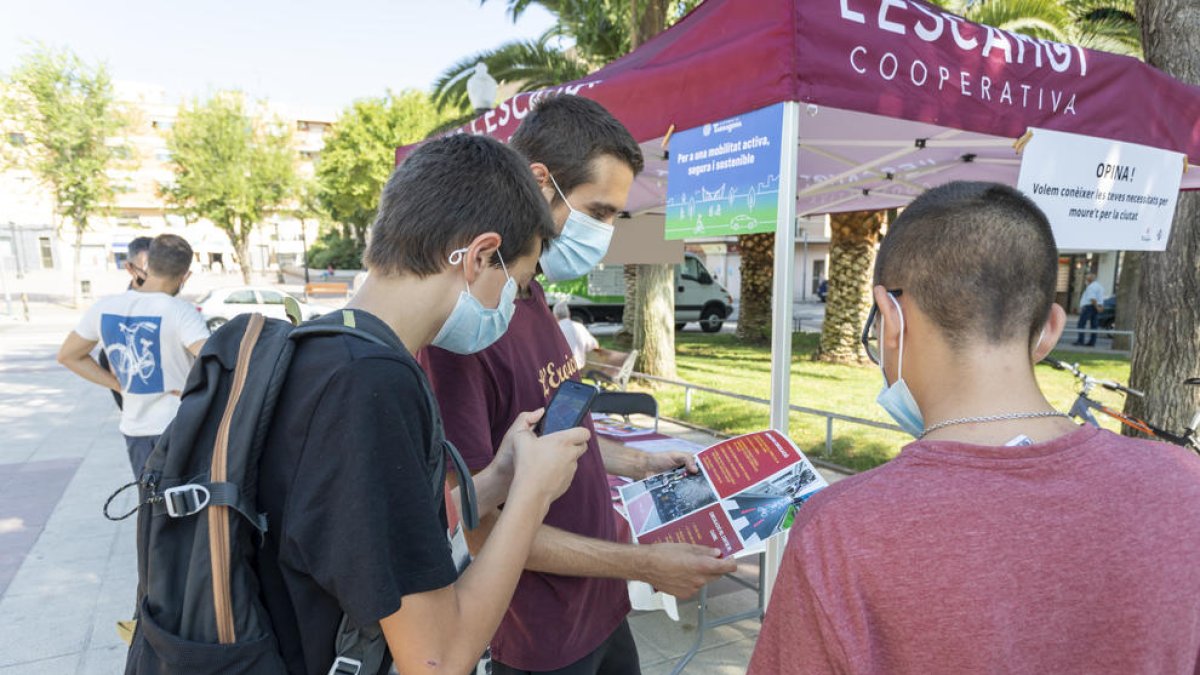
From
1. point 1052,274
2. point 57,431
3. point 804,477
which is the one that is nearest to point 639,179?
point 804,477

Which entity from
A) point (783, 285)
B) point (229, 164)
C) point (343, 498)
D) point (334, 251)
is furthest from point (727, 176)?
point (334, 251)

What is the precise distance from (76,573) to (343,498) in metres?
4.33

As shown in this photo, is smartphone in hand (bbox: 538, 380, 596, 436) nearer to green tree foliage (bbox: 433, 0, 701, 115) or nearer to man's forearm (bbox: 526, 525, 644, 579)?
man's forearm (bbox: 526, 525, 644, 579)

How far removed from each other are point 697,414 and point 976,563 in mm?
6987

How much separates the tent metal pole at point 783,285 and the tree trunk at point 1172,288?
3268mm

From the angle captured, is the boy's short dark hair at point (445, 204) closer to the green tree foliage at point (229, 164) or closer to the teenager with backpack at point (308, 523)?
the teenager with backpack at point (308, 523)

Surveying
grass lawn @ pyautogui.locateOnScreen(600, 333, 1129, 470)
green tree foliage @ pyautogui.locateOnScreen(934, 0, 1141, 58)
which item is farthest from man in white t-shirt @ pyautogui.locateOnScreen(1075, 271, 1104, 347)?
green tree foliage @ pyautogui.locateOnScreen(934, 0, 1141, 58)

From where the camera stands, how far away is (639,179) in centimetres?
584

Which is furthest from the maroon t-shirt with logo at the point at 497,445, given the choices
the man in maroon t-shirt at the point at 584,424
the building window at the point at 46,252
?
the building window at the point at 46,252

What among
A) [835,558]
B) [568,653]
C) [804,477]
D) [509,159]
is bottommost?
[568,653]

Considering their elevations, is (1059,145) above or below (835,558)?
above

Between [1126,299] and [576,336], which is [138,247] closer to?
[576,336]

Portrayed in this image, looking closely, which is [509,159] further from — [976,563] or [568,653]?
[568,653]

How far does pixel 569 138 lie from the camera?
5.76 feet
